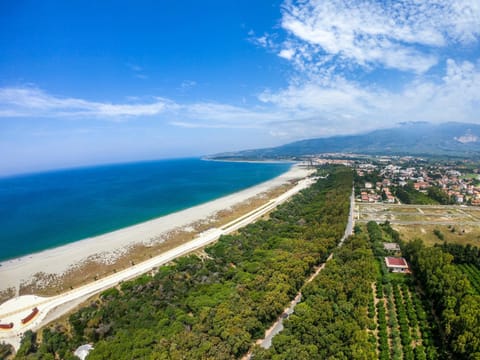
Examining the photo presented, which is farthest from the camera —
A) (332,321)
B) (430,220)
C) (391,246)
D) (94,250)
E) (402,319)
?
(430,220)

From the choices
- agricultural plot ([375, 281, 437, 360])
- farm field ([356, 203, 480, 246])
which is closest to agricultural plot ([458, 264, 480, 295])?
agricultural plot ([375, 281, 437, 360])

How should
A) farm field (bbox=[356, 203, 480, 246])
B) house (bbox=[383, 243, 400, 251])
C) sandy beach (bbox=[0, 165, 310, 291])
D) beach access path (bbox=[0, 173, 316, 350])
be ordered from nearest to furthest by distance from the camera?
1. beach access path (bbox=[0, 173, 316, 350])
2. sandy beach (bbox=[0, 165, 310, 291])
3. house (bbox=[383, 243, 400, 251])
4. farm field (bbox=[356, 203, 480, 246])

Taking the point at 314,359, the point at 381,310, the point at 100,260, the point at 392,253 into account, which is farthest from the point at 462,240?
the point at 100,260

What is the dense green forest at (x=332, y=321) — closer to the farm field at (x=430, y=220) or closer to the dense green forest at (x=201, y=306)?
the dense green forest at (x=201, y=306)

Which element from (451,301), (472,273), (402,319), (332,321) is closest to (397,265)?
(472,273)

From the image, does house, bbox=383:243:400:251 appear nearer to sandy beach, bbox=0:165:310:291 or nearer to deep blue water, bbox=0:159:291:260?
sandy beach, bbox=0:165:310:291

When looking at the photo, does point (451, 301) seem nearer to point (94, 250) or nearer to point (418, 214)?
point (418, 214)
